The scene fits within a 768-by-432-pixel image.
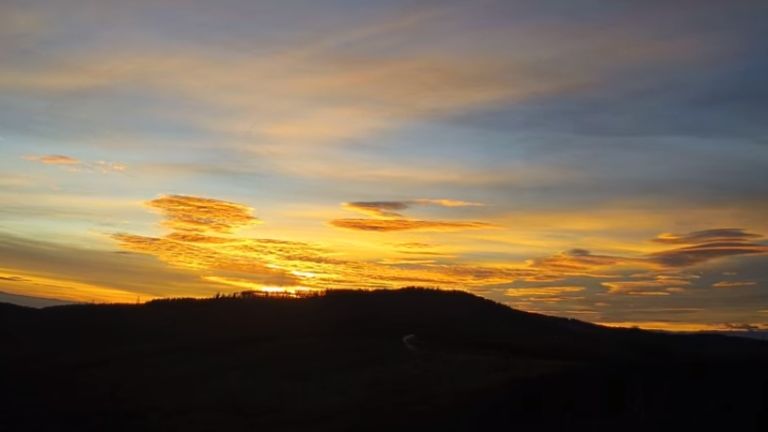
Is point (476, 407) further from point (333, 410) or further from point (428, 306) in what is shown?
point (428, 306)

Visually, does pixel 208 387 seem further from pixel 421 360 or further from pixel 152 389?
pixel 421 360

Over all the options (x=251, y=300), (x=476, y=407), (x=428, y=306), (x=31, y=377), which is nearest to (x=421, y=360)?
(x=476, y=407)

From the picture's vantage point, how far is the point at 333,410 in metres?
37.2

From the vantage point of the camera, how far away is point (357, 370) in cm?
4541

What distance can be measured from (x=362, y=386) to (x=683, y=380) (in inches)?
603

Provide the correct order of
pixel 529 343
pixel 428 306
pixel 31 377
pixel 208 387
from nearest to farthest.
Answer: pixel 208 387 → pixel 31 377 → pixel 529 343 → pixel 428 306

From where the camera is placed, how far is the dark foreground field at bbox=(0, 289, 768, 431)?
3189 centimetres

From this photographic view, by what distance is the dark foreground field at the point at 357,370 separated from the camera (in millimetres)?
31891

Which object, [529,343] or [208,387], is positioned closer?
[208,387]

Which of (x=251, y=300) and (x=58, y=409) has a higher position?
(x=251, y=300)

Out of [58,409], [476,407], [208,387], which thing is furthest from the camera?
[208,387]

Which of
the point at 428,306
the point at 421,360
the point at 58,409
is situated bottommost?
the point at 58,409

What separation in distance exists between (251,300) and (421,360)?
110 feet

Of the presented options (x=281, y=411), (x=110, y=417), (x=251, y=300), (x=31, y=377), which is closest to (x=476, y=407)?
(x=281, y=411)
